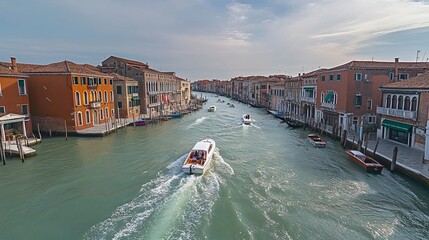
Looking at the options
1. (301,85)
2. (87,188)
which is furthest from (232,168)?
(301,85)

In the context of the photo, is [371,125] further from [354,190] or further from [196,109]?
[196,109]

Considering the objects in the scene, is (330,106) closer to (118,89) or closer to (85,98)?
(85,98)

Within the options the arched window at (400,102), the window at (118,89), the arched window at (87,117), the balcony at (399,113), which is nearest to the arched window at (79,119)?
the arched window at (87,117)

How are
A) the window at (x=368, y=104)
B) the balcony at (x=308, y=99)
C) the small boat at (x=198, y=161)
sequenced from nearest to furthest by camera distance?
the small boat at (x=198, y=161) → the window at (x=368, y=104) → the balcony at (x=308, y=99)

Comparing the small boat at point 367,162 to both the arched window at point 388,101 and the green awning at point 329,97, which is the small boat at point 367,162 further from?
the green awning at point 329,97

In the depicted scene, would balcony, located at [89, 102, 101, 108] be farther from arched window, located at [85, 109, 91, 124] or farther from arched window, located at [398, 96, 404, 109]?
arched window, located at [398, 96, 404, 109]

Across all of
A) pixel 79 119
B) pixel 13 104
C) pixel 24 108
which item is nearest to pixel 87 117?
pixel 79 119

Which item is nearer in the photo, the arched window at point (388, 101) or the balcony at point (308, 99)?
the arched window at point (388, 101)

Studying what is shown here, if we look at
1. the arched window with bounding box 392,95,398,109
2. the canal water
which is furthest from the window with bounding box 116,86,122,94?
the arched window with bounding box 392,95,398,109
